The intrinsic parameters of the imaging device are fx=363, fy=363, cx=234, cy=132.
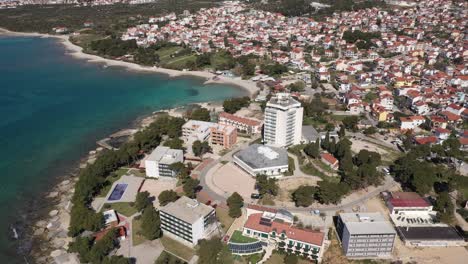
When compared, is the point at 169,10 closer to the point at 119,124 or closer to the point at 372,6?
the point at 372,6

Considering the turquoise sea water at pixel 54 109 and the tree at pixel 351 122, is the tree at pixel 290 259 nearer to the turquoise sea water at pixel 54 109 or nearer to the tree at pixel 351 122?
the turquoise sea water at pixel 54 109

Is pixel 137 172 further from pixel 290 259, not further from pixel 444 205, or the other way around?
pixel 444 205

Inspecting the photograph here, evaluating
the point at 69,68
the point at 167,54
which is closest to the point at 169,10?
the point at 167,54

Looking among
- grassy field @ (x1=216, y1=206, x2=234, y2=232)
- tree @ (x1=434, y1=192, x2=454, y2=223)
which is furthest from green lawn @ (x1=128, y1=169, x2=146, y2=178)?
tree @ (x1=434, y1=192, x2=454, y2=223)

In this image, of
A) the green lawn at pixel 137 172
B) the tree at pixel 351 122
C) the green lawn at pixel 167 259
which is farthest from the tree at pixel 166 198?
the tree at pixel 351 122

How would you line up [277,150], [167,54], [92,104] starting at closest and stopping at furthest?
[277,150], [92,104], [167,54]

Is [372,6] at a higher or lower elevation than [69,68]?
higher
